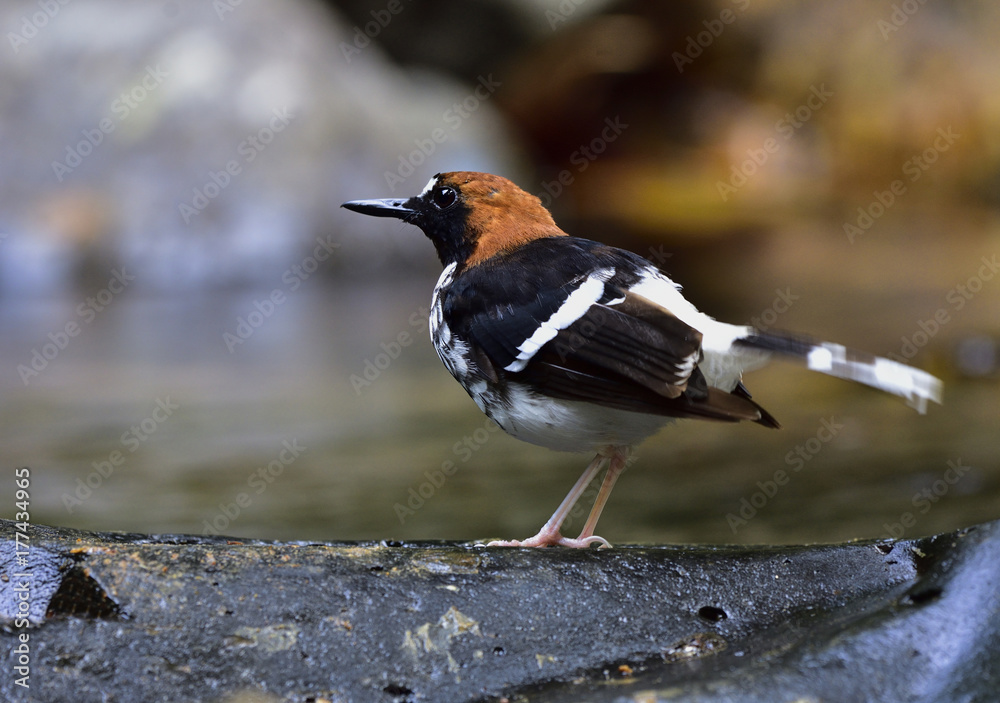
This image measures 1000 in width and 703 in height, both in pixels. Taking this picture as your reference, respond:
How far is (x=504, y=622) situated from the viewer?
255 centimetres

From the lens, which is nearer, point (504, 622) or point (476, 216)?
point (504, 622)

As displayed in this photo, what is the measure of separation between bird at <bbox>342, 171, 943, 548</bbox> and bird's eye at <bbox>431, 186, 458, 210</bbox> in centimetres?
1

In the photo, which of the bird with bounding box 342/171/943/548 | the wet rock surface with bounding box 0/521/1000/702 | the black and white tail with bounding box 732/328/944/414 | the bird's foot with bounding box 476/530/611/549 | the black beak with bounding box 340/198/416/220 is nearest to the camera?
the wet rock surface with bounding box 0/521/1000/702

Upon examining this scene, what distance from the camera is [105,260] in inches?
517

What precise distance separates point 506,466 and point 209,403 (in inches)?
113

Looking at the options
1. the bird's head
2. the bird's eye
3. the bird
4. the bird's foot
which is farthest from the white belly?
the bird's eye

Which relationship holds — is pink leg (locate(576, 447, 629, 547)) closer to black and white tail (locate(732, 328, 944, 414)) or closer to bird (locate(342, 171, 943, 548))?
bird (locate(342, 171, 943, 548))

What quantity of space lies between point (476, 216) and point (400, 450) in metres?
3.86

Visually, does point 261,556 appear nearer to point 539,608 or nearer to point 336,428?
point 539,608

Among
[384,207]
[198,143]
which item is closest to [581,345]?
[384,207]

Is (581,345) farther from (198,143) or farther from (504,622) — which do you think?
(198,143)

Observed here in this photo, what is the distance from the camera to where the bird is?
2.91m

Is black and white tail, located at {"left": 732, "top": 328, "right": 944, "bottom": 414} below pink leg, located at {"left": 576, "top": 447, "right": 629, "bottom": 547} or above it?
above

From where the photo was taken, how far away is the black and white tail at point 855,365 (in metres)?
2.75
